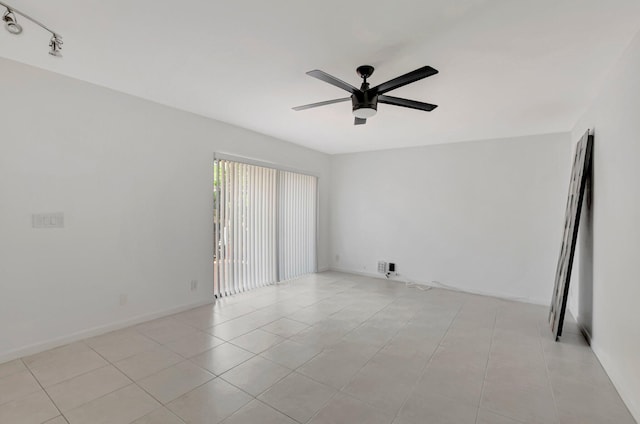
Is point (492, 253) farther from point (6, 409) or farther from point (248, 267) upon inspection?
point (6, 409)

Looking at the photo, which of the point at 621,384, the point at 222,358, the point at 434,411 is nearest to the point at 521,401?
the point at 434,411

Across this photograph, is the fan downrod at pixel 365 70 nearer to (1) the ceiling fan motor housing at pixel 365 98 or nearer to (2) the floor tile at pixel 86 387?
(1) the ceiling fan motor housing at pixel 365 98

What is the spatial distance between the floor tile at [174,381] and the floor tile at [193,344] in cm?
23

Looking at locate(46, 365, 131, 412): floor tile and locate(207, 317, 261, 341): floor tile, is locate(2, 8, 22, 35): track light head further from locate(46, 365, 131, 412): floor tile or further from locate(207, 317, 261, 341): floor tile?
locate(207, 317, 261, 341): floor tile

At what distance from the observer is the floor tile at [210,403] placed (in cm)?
189

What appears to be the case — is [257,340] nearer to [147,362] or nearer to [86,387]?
[147,362]

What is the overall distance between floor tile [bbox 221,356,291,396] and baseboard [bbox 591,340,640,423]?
A: 2444mm

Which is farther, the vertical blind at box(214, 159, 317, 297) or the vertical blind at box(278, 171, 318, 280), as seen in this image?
the vertical blind at box(278, 171, 318, 280)

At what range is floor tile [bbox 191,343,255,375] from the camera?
2.48m

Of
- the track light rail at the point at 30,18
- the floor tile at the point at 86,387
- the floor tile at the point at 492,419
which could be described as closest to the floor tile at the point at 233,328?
the floor tile at the point at 86,387

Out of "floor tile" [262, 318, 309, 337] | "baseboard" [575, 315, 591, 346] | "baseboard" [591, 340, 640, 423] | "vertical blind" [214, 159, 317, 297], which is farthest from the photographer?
"vertical blind" [214, 159, 317, 297]

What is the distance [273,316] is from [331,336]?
0.90 meters

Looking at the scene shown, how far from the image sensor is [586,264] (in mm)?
3256

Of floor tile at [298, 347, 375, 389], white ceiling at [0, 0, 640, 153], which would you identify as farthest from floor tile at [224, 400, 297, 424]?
white ceiling at [0, 0, 640, 153]
